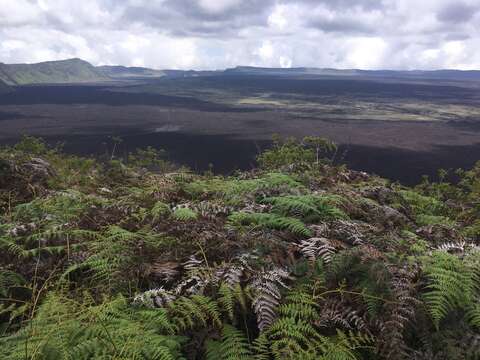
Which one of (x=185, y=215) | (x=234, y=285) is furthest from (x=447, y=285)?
(x=185, y=215)

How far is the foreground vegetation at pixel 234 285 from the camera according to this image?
2.70 metres

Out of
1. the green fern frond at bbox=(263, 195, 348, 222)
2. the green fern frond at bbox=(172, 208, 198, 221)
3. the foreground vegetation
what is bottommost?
the foreground vegetation

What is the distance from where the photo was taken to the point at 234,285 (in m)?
3.13

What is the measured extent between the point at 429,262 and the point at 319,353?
1438 mm

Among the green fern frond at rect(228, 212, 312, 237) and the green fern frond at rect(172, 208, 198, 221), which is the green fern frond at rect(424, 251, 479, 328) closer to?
the green fern frond at rect(228, 212, 312, 237)

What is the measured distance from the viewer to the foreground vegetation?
2695 mm

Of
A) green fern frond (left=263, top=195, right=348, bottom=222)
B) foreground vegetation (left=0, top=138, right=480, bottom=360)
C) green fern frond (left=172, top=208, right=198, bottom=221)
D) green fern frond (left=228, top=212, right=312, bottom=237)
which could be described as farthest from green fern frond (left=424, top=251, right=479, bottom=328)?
green fern frond (left=172, top=208, right=198, bottom=221)

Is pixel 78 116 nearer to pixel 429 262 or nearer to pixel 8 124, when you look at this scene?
pixel 8 124

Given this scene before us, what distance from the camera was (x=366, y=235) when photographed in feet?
13.8

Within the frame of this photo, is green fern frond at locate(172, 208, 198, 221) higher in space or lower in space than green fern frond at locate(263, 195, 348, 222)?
lower

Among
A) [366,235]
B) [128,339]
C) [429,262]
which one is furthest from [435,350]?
[128,339]

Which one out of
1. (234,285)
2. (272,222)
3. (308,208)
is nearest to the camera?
(234,285)

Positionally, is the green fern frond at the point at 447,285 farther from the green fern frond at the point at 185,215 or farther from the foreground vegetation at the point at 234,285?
the green fern frond at the point at 185,215

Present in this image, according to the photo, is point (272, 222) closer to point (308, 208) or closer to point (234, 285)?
point (308, 208)
